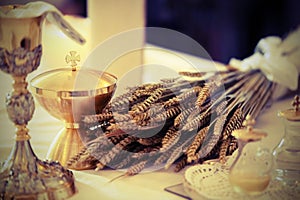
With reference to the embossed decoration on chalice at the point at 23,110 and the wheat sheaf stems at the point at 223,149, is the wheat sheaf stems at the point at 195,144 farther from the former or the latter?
the embossed decoration on chalice at the point at 23,110

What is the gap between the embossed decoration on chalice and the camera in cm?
61

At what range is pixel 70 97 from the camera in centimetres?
75

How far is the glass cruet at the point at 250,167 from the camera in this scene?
0.61 m

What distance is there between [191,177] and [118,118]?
5.7 inches

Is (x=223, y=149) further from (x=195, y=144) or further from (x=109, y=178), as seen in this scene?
(x=109, y=178)

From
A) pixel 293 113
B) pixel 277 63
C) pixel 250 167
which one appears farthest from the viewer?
pixel 277 63

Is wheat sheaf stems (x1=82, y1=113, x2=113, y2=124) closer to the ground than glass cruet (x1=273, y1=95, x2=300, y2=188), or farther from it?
farther from it

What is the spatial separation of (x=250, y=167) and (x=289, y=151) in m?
0.17

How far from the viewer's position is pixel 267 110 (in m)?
1.11

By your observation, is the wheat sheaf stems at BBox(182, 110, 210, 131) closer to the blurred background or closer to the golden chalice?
the golden chalice

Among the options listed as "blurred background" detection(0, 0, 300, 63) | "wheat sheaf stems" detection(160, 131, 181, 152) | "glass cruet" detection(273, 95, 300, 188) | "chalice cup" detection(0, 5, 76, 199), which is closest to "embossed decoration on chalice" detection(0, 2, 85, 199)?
"chalice cup" detection(0, 5, 76, 199)

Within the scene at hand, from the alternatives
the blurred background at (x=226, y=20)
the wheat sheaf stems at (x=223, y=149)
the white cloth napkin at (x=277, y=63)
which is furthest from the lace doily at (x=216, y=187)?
the blurred background at (x=226, y=20)

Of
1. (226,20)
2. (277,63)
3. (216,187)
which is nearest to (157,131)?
(216,187)

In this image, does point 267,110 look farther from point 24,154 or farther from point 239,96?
point 24,154
